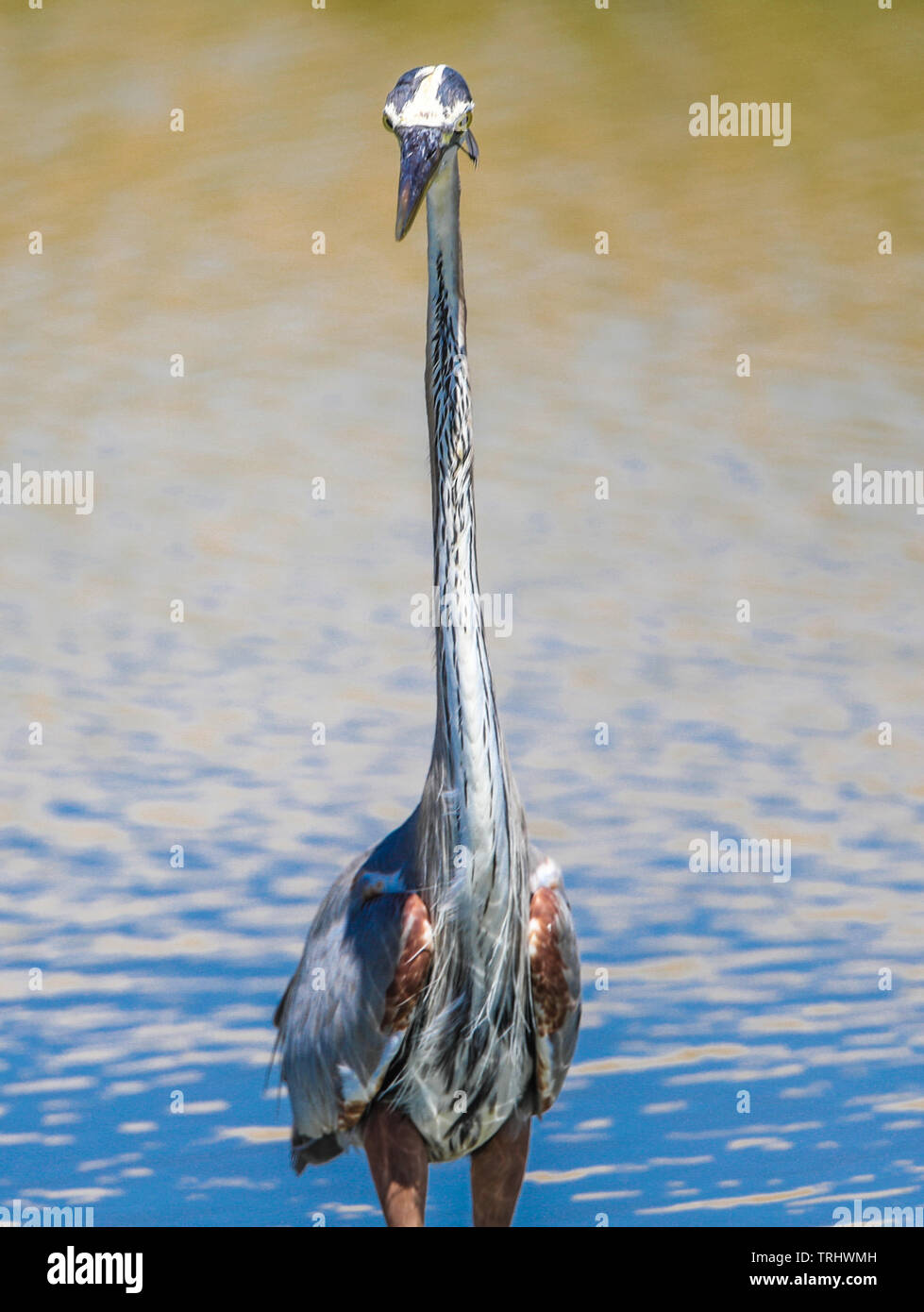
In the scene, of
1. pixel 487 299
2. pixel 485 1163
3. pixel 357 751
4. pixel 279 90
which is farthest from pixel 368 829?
pixel 279 90

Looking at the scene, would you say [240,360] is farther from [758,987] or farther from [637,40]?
[758,987]

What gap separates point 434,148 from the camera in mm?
3002

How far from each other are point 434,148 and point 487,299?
5.56 m

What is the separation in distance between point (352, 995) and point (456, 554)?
82 centimetres

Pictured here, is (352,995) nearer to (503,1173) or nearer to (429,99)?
(503,1173)

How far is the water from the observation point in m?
4.34

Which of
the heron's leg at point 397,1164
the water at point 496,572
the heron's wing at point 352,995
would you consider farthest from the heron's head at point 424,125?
the water at point 496,572

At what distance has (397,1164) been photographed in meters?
3.28

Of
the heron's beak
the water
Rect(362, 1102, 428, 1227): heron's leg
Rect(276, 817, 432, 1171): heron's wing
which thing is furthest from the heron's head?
the water

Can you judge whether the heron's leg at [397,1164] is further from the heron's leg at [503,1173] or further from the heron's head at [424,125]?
the heron's head at [424,125]

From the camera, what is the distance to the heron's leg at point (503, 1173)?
3412 millimetres

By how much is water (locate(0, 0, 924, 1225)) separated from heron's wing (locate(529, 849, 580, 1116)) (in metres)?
0.61

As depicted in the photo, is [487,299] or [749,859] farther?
[487,299]

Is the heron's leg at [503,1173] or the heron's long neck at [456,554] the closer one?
the heron's long neck at [456,554]
